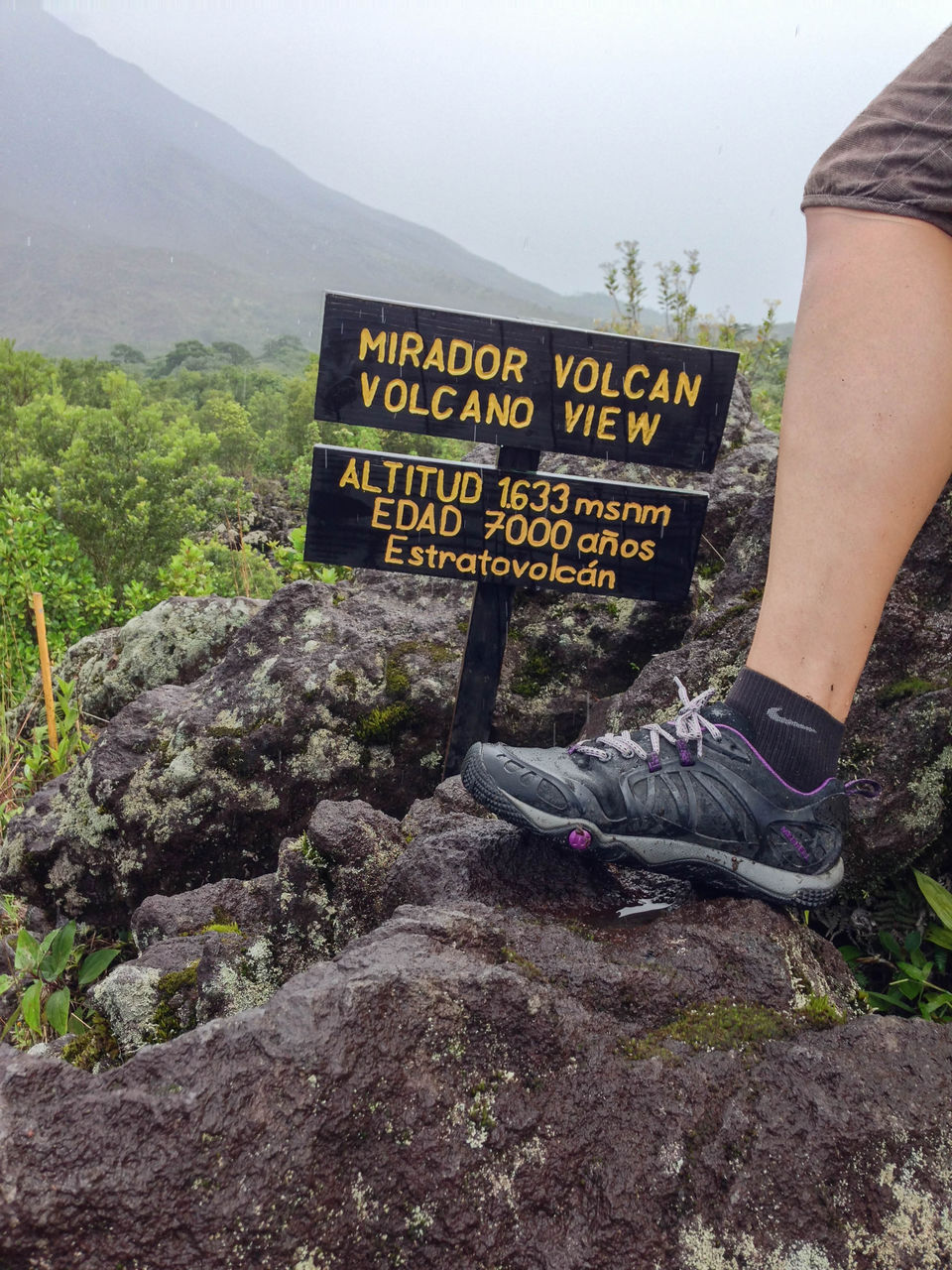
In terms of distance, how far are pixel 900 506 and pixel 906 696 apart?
0.80m

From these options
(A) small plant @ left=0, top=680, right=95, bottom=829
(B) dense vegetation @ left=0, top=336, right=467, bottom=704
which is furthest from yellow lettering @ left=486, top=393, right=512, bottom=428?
(B) dense vegetation @ left=0, top=336, right=467, bottom=704

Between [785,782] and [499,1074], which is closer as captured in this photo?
[499,1074]

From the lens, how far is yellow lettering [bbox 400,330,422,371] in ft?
9.48

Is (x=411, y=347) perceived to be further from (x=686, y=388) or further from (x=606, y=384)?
(x=686, y=388)

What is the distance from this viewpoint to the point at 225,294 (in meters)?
192

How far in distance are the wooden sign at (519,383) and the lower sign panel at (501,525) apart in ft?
0.43

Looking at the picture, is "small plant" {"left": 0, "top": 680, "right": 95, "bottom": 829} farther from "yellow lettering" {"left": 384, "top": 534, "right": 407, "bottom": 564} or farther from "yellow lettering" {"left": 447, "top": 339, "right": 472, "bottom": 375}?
"yellow lettering" {"left": 447, "top": 339, "right": 472, "bottom": 375}

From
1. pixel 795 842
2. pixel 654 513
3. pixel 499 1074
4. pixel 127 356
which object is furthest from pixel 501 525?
pixel 127 356

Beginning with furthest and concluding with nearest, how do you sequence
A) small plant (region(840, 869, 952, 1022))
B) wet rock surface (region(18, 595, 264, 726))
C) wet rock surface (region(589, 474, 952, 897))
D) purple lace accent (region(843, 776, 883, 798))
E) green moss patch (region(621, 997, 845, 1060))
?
1. wet rock surface (region(18, 595, 264, 726))
2. wet rock surface (region(589, 474, 952, 897))
3. small plant (region(840, 869, 952, 1022))
4. purple lace accent (region(843, 776, 883, 798))
5. green moss patch (region(621, 997, 845, 1060))

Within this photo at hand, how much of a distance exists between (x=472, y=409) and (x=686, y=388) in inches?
28.4

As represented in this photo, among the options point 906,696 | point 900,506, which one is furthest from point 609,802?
point 906,696

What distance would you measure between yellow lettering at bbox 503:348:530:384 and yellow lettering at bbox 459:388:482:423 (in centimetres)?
11

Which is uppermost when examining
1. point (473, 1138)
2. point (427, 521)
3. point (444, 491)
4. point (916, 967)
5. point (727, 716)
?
point (444, 491)

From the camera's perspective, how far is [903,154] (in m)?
1.66
